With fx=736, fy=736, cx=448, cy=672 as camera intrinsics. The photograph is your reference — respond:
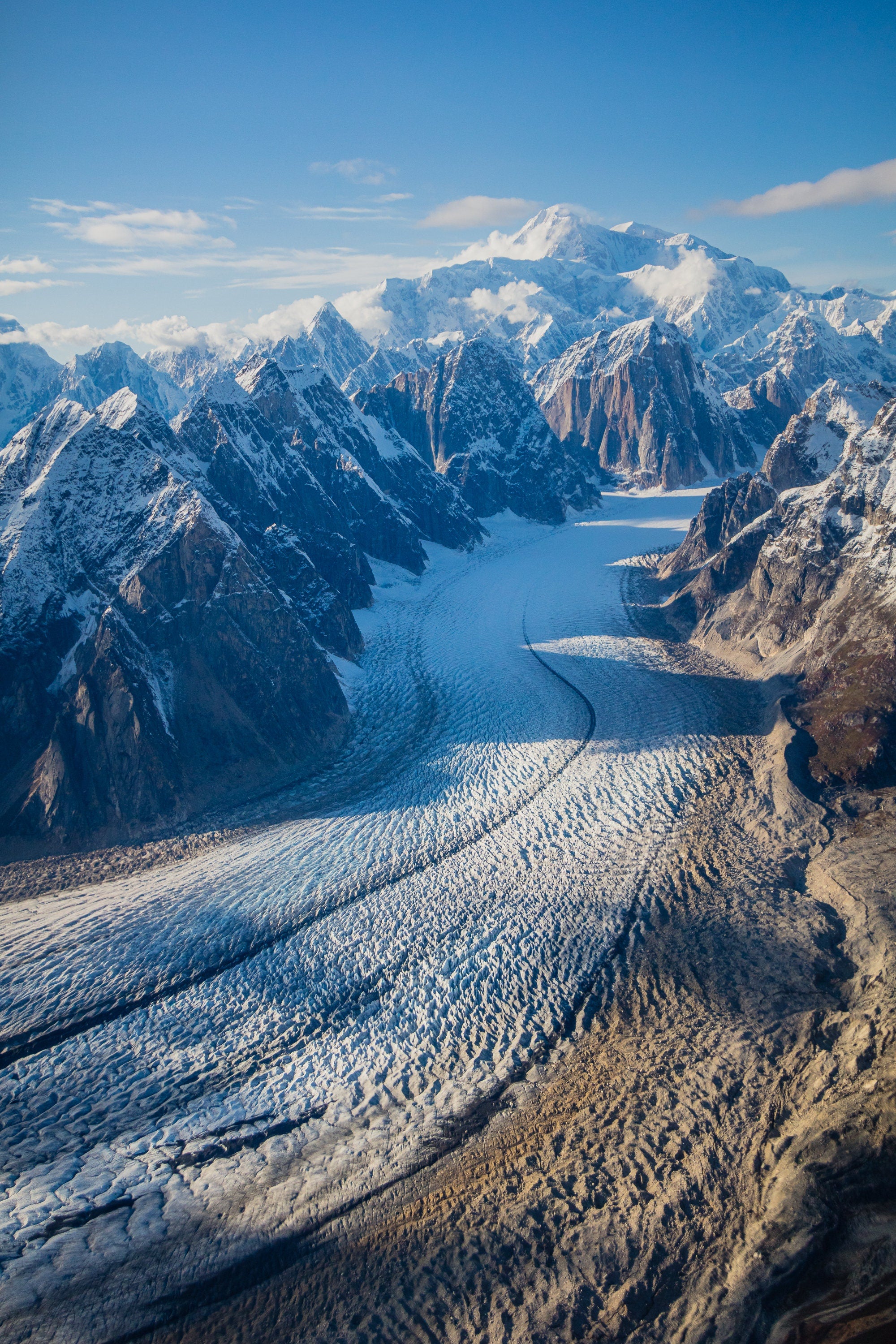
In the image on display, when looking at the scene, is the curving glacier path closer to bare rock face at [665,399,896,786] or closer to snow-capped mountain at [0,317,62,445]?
bare rock face at [665,399,896,786]

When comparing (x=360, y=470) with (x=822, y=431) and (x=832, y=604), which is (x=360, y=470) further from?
(x=832, y=604)

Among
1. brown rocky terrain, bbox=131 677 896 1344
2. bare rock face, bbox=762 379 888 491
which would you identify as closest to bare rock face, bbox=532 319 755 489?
bare rock face, bbox=762 379 888 491

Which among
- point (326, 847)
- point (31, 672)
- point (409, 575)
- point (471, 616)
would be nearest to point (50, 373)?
point (409, 575)

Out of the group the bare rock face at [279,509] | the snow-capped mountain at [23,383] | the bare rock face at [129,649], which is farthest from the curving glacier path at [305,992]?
the snow-capped mountain at [23,383]

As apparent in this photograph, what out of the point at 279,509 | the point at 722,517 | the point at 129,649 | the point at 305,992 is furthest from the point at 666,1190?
the point at 279,509

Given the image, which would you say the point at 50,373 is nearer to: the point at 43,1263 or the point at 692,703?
the point at 692,703

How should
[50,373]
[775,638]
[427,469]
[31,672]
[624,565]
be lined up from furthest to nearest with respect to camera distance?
[50,373] → [427,469] → [624,565] → [775,638] → [31,672]
